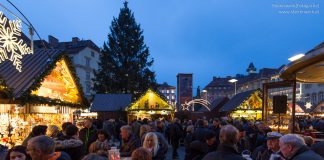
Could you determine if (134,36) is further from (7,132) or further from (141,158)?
(141,158)

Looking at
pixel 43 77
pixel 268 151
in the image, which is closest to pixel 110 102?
pixel 43 77

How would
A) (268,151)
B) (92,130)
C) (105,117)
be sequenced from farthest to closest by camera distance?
(105,117) < (92,130) < (268,151)

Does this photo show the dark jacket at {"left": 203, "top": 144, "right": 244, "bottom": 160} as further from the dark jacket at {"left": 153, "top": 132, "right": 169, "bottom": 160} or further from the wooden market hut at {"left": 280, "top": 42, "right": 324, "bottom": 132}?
the wooden market hut at {"left": 280, "top": 42, "right": 324, "bottom": 132}

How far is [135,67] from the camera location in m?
52.5

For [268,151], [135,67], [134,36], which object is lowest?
[268,151]

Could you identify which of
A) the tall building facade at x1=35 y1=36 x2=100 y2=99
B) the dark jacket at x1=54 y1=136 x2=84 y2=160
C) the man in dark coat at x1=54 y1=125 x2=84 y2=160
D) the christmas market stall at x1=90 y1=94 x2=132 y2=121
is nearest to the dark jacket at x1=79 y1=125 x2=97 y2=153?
the man in dark coat at x1=54 y1=125 x2=84 y2=160

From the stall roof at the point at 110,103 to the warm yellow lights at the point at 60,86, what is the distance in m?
14.7

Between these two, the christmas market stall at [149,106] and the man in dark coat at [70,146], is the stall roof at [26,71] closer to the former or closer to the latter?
the man in dark coat at [70,146]

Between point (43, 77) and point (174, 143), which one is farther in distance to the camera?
point (174, 143)

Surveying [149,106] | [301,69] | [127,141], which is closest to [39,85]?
[127,141]

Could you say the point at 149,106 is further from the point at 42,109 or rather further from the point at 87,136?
the point at 87,136

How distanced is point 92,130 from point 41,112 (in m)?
4.25

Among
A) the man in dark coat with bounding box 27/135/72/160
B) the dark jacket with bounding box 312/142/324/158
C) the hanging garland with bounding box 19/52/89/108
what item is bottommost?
the dark jacket with bounding box 312/142/324/158

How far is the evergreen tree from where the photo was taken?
51594mm
